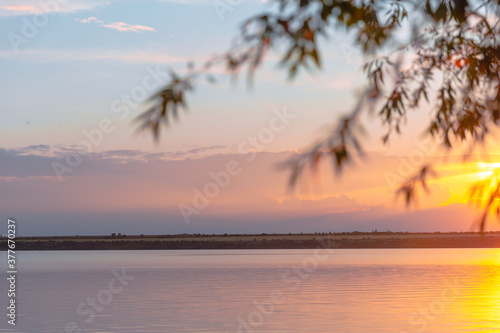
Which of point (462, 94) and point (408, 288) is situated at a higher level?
point (462, 94)

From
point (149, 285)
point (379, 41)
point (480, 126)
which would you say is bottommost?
point (149, 285)

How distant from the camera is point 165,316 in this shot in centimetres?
3159

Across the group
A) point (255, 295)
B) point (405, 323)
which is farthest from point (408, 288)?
point (405, 323)

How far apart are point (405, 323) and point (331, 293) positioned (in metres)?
13.8

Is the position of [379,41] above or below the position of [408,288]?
above

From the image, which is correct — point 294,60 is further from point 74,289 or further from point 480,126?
point 74,289

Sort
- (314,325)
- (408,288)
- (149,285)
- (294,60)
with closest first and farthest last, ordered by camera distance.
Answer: (294,60) → (314,325) → (408,288) → (149,285)

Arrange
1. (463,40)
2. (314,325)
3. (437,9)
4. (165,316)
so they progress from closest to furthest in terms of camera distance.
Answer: (437,9), (463,40), (314,325), (165,316)

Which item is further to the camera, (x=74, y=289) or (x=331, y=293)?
(x=74, y=289)

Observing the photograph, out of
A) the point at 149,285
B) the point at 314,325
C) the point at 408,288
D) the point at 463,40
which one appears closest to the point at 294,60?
the point at 463,40

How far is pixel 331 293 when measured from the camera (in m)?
43.2

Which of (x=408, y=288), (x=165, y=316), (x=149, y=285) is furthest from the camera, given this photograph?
(x=149, y=285)

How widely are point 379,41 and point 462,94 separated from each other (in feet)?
7.48

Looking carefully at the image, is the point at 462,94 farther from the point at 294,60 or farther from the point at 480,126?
the point at 294,60
